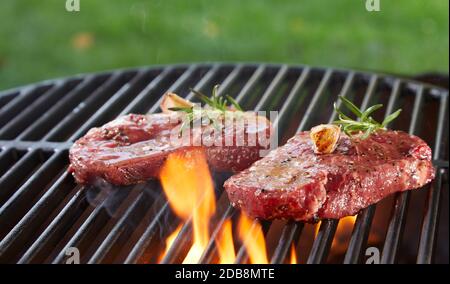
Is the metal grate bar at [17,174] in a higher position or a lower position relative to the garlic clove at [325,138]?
lower

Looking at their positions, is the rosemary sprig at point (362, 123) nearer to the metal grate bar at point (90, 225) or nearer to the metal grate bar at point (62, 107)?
the metal grate bar at point (90, 225)

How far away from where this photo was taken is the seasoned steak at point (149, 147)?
2.46 metres

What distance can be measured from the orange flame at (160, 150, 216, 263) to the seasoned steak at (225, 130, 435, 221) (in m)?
0.17

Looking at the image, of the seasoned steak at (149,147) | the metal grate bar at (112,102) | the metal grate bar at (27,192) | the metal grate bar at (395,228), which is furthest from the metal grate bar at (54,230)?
the metal grate bar at (395,228)

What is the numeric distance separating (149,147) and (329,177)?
74cm

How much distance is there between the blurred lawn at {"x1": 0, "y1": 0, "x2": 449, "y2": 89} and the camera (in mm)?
5657

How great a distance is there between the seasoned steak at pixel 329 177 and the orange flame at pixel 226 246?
0.32 feet

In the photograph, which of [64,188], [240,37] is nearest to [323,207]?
[64,188]

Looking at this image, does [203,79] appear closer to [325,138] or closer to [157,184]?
[157,184]

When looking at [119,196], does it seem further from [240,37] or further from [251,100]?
[240,37]

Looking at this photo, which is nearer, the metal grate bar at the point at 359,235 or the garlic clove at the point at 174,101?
the metal grate bar at the point at 359,235

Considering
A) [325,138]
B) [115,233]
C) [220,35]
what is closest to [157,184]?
[115,233]

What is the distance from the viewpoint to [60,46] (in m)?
5.99
